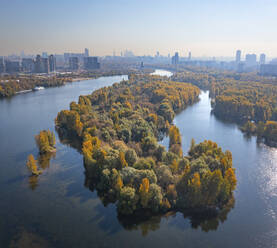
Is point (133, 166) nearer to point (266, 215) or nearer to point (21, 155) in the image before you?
point (266, 215)

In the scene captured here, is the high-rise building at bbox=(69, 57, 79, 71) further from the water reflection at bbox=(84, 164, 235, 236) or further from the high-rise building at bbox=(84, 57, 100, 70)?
the water reflection at bbox=(84, 164, 235, 236)

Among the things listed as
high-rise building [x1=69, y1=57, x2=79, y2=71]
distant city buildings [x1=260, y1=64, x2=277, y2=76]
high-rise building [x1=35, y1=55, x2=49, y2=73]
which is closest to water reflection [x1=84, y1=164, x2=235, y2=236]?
distant city buildings [x1=260, y1=64, x2=277, y2=76]

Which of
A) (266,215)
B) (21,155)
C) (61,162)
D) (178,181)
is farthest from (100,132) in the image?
(266,215)

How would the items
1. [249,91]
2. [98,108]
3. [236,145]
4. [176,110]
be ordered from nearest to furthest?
[236,145], [98,108], [176,110], [249,91]

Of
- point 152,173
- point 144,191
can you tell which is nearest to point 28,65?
point 152,173

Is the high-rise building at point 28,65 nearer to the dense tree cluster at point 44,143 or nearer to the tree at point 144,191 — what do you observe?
the dense tree cluster at point 44,143

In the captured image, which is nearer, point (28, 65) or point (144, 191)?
point (144, 191)

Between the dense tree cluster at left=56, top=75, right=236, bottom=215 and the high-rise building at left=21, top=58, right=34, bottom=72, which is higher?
the high-rise building at left=21, top=58, right=34, bottom=72

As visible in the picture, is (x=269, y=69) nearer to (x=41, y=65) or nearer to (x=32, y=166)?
(x=41, y=65)
